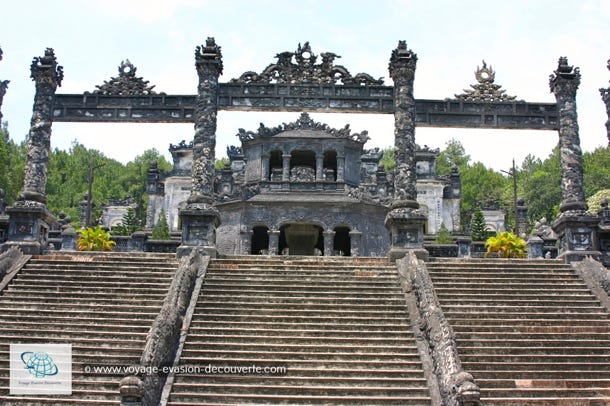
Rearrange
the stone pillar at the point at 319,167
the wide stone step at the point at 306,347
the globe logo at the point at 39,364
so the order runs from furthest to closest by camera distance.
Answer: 1. the stone pillar at the point at 319,167
2. the wide stone step at the point at 306,347
3. the globe logo at the point at 39,364

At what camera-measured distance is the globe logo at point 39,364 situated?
10.7m

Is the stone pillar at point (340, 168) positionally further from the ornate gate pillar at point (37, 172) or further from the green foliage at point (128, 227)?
the ornate gate pillar at point (37, 172)

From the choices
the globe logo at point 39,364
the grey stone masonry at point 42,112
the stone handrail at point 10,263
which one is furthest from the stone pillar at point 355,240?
the globe logo at point 39,364

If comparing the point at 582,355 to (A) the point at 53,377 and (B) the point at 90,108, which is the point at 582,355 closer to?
(A) the point at 53,377

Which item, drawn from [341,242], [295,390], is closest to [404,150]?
[295,390]

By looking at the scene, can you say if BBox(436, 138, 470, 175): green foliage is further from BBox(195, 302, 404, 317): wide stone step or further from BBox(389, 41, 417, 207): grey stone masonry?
BBox(195, 302, 404, 317): wide stone step

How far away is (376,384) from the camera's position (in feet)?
34.7

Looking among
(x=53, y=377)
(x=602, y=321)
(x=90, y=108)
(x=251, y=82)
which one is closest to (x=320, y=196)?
(x=251, y=82)

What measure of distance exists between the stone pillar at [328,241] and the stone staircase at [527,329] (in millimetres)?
11440

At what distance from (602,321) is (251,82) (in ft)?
36.6

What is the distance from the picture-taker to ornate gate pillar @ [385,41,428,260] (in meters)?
16.5

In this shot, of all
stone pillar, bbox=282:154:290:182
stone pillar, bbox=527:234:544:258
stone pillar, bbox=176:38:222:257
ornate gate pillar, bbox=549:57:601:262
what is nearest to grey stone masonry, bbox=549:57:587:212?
ornate gate pillar, bbox=549:57:601:262

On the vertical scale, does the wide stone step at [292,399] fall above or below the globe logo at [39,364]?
below

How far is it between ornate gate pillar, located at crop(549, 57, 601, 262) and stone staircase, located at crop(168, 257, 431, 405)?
479 centimetres
